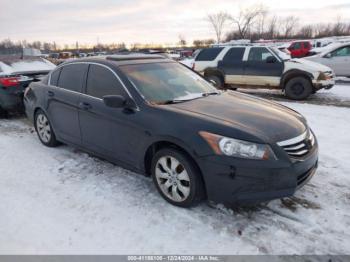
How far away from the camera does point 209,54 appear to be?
11.0 meters

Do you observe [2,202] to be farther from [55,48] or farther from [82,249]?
[55,48]

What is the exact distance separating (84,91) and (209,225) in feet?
8.53

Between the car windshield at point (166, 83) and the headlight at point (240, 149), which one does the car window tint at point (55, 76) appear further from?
the headlight at point (240, 149)

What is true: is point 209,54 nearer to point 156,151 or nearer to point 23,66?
point 23,66

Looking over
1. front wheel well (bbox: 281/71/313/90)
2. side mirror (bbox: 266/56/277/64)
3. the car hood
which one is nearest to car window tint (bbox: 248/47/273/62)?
side mirror (bbox: 266/56/277/64)

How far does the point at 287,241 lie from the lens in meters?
2.83

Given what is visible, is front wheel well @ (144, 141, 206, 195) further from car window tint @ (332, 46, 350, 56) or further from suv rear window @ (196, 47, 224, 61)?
car window tint @ (332, 46, 350, 56)

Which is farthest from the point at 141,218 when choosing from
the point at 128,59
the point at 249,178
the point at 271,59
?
the point at 271,59

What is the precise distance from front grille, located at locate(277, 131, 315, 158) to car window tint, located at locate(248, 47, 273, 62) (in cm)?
705

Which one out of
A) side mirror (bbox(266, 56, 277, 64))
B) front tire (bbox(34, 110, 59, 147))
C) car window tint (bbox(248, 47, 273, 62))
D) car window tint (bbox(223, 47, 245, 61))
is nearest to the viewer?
front tire (bbox(34, 110, 59, 147))

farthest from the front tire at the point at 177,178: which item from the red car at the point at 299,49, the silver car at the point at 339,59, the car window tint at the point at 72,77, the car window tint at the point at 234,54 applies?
the red car at the point at 299,49

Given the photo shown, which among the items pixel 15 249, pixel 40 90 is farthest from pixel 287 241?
pixel 40 90

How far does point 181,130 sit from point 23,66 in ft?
20.3

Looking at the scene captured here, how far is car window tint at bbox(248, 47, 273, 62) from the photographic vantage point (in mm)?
9903
